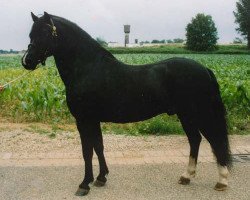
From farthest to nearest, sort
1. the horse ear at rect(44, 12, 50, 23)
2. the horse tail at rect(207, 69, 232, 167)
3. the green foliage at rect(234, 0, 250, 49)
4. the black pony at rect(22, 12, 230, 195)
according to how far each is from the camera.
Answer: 1. the green foliage at rect(234, 0, 250, 49)
2. the horse tail at rect(207, 69, 232, 167)
3. the black pony at rect(22, 12, 230, 195)
4. the horse ear at rect(44, 12, 50, 23)

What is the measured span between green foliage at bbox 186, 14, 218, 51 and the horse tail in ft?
326

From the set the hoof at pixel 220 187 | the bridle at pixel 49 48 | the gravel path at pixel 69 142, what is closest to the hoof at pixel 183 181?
the hoof at pixel 220 187

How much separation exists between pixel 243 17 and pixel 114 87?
94.6 m

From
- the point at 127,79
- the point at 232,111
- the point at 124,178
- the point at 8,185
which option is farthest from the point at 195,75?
the point at 232,111

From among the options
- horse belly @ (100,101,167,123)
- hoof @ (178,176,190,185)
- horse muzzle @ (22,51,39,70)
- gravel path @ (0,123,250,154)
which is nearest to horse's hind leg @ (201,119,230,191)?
hoof @ (178,176,190,185)

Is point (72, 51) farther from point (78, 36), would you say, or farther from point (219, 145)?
point (219, 145)

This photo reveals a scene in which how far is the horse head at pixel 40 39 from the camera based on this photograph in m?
4.98

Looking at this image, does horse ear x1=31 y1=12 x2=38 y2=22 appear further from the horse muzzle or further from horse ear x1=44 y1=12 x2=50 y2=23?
the horse muzzle

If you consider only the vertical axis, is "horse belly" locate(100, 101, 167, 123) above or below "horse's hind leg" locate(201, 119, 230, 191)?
above

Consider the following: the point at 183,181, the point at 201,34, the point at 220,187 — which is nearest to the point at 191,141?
the point at 183,181

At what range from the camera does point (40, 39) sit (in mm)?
4984

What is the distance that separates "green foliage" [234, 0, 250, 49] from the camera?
91.8m

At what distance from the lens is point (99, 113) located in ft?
17.2

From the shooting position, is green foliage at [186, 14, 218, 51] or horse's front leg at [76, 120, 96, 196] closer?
horse's front leg at [76, 120, 96, 196]
